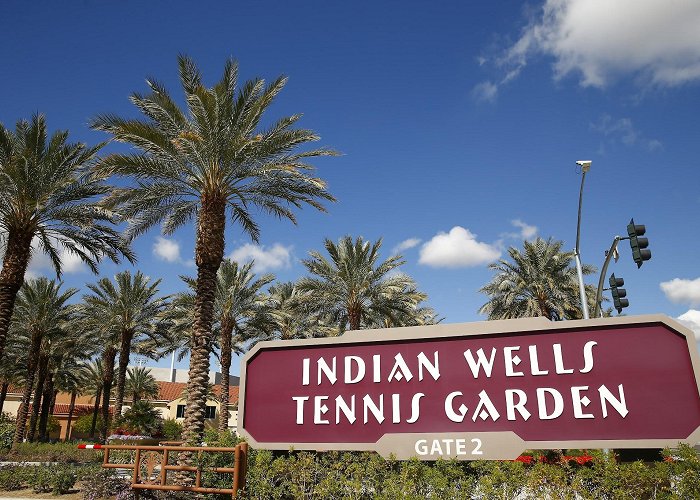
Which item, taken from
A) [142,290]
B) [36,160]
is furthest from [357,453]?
[142,290]

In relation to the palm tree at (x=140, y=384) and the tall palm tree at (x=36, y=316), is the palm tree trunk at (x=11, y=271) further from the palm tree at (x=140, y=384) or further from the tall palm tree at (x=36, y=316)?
the palm tree at (x=140, y=384)

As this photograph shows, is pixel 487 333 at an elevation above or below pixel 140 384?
below

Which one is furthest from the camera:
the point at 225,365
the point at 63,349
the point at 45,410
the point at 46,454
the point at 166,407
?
the point at 166,407

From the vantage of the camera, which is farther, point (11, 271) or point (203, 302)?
point (11, 271)

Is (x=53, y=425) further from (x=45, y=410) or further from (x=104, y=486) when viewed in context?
(x=104, y=486)

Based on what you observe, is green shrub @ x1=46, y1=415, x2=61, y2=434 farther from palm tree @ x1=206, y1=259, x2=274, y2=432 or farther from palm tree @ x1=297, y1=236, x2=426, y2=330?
palm tree @ x1=297, y1=236, x2=426, y2=330

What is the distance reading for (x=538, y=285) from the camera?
3056cm

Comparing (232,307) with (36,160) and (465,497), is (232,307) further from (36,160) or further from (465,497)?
(465,497)

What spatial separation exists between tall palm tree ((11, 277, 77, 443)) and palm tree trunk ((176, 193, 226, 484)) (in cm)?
2337

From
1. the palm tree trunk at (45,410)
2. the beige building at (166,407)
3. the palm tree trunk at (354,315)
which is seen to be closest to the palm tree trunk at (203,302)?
the palm tree trunk at (354,315)

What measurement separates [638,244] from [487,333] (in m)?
7.49

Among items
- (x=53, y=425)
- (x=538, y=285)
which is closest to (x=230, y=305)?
(x=538, y=285)

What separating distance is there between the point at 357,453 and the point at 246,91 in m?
12.1

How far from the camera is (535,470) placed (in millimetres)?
6047
